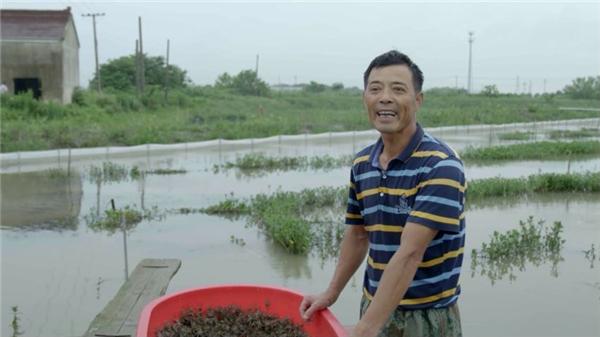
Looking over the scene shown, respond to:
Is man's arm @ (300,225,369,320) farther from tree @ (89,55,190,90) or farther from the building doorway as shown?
tree @ (89,55,190,90)

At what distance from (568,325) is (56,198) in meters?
6.60

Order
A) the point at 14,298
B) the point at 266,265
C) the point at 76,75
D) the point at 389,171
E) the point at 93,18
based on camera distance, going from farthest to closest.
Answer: the point at 93,18 → the point at 76,75 → the point at 266,265 → the point at 14,298 → the point at 389,171

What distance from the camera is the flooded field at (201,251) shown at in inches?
173

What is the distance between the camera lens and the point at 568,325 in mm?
4199

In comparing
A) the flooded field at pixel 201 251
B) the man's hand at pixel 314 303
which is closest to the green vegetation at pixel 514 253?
the flooded field at pixel 201 251

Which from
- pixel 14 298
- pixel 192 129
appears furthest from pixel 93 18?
pixel 14 298

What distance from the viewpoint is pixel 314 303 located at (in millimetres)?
2154

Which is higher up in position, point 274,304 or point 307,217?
point 274,304

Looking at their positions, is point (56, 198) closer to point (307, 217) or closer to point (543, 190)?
point (307, 217)

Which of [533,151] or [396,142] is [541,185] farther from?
[396,142]

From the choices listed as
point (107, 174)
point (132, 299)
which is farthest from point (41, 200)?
point (132, 299)

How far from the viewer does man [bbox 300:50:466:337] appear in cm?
166

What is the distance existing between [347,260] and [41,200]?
721 centimetres

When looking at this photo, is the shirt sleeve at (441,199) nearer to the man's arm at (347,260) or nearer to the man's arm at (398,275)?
the man's arm at (398,275)
